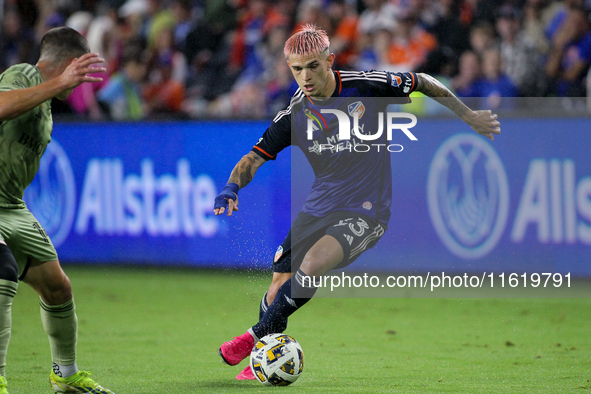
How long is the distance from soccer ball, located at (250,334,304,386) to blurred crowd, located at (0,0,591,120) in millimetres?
5783

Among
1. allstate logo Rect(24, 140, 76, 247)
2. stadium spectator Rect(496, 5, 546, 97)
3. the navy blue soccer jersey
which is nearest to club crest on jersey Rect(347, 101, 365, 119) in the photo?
the navy blue soccer jersey

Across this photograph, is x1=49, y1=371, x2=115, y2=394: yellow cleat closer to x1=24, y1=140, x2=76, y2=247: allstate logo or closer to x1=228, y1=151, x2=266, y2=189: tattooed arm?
x1=228, y1=151, x2=266, y2=189: tattooed arm

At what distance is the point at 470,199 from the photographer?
29.6 ft

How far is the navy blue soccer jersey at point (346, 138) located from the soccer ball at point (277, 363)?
3.23 feet

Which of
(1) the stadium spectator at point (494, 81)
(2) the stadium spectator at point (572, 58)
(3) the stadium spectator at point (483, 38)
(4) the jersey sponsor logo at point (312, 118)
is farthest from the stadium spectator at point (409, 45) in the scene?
(4) the jersey sponsor logo at point (312, 118)

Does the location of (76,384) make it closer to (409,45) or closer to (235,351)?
(235,351)

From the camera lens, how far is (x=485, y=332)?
22.6 ft

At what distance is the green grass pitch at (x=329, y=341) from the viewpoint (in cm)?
490

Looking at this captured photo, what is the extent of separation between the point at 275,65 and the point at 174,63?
7.04 feet

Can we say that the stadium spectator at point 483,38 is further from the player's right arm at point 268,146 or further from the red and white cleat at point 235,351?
the red and white cleat at point 235,351

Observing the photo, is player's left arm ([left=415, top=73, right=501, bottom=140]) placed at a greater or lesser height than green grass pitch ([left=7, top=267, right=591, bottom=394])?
greater

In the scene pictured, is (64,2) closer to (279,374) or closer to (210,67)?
(210,67)

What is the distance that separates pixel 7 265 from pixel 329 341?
3208 millimetres

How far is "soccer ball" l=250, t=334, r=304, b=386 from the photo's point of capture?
4.71 metres
